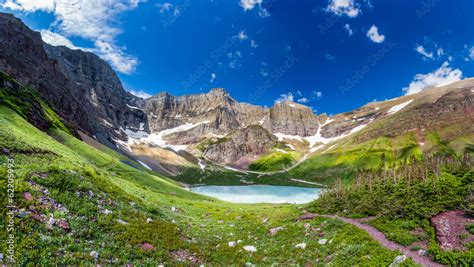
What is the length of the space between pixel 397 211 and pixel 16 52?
214896 millimetres

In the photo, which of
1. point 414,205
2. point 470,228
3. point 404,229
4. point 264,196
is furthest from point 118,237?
point 264,196

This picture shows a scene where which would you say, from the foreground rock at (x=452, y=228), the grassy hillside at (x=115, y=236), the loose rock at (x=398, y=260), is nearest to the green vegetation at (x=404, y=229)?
the foreground rock at (x=452, y=228)

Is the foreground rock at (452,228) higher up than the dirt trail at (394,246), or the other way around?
the foreground rock at (452,228)

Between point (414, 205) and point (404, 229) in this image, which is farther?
point (414, 205)

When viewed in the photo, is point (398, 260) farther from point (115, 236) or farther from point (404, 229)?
point (115, 236)

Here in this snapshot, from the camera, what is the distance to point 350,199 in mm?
34531

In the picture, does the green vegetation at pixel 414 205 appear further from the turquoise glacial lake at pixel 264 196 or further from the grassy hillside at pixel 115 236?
the turquoise glacial lake at pixel 264 196

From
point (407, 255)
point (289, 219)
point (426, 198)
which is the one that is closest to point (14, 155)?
point (289, 219)

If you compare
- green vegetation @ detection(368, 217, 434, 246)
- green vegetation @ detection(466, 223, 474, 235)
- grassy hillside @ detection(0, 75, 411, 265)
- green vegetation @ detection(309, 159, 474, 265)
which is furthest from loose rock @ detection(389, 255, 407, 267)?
green vegetation @ detection(466, 223, 474, 235)

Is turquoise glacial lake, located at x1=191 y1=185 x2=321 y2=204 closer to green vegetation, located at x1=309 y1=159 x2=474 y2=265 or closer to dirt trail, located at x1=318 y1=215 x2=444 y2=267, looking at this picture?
green vegetation, located at x1=309 y1=159 x2=474 y2=265

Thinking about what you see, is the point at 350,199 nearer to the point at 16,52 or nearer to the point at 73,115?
the point at 73,115

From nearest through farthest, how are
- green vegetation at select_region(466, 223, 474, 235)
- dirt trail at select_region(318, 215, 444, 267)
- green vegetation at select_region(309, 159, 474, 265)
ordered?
dirt trail at select_region(318, 215, 444, 267) < green vegetation at select_region(466, 223, 474, 235) < green vegetation at select_region(309, 159, 474, 265)

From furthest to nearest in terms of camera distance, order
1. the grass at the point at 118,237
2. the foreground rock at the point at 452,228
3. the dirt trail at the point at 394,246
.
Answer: the foreground rock at the point at 452,228 → the dirt trail at the point at 394,246 → the grass at the point at 118,237

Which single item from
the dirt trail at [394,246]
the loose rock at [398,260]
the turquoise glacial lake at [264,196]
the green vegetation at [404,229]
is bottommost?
the turquoise glacial lake at [264,196]
